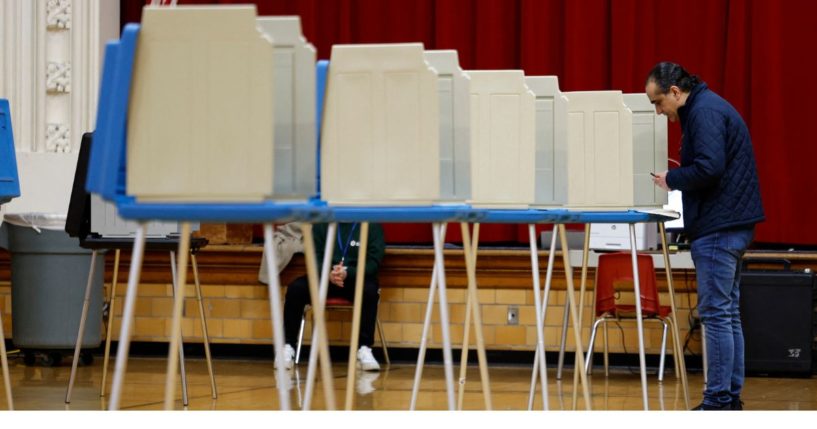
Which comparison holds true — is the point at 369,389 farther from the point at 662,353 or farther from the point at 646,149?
the point at 646,149

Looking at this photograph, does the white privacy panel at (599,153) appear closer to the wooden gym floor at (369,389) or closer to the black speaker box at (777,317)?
the wooden gym floor at (369,389)

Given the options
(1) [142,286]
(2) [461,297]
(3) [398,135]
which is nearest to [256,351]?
(1) [142,286]

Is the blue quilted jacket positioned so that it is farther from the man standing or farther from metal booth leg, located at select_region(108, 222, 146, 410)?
metal booth leg, located at select_region(108, 222, 146, 410)

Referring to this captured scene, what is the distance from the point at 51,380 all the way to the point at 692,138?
345 centimetres

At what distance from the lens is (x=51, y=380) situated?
634cm

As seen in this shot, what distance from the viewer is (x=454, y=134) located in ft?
11.4

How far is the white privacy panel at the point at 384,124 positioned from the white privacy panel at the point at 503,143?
951 mm

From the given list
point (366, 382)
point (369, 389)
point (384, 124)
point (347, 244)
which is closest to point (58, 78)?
point (347, 244)

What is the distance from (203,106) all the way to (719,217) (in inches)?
106

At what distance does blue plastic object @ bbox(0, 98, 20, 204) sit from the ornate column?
3015 millimetres

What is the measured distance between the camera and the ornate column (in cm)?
771

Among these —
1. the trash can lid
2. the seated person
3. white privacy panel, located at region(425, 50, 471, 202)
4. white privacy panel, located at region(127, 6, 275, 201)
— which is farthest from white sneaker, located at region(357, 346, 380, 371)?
white privacy panel, located at region(127, 6, 275, 201)

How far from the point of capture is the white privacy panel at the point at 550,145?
4.37m

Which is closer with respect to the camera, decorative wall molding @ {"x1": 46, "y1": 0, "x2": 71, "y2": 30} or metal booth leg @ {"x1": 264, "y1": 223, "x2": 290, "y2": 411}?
metal booth leg @ {"x1": 264, "y1": 223, "x2": 290, "y2": 411}
